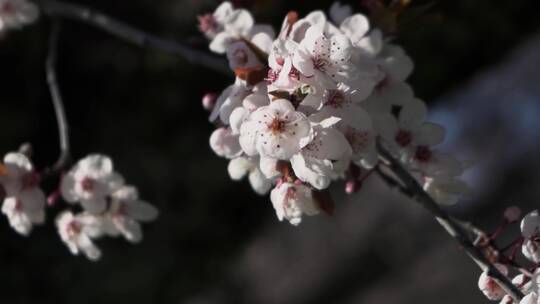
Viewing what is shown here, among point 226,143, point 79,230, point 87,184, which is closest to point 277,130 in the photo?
point 226,143

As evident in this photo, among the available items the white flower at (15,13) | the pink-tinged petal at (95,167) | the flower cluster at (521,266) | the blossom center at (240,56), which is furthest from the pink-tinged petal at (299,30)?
the white flower at (15,13)

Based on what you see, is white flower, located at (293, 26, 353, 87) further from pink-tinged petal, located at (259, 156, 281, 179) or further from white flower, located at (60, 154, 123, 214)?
white flower, located at (60, 154, 123, 214)

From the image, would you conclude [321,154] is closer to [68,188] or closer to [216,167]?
[68,188]

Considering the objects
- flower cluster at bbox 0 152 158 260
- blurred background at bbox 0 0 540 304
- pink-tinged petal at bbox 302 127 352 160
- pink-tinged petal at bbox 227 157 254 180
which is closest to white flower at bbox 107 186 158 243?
flower cluster at bbox 0 152 158 260

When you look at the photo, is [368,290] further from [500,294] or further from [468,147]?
[500,294]

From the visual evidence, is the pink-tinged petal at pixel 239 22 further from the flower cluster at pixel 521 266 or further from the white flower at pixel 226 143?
the flower cluster at pixel 521 266

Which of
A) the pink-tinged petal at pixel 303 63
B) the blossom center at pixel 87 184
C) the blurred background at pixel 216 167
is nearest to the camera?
the pink-tinged petal at pixel 303 63
